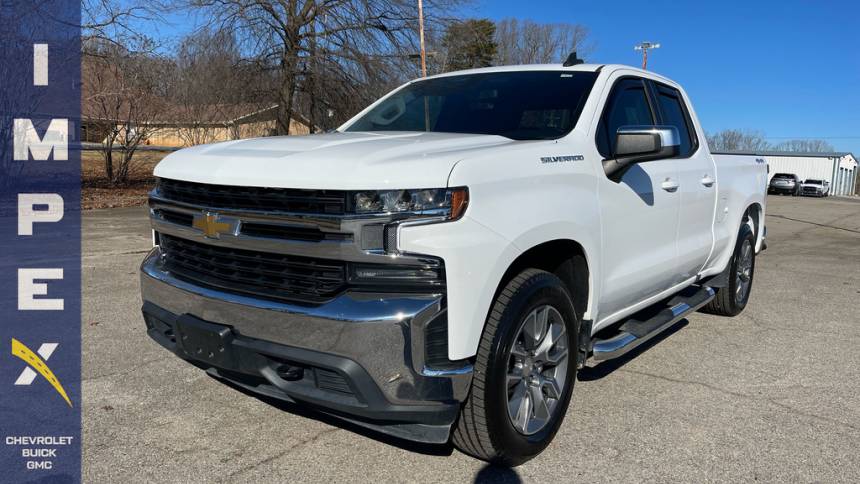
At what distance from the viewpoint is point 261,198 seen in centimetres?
281

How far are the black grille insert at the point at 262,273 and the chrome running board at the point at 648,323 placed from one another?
67.0 inches

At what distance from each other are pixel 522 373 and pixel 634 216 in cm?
126

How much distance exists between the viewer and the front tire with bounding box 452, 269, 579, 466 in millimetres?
2836

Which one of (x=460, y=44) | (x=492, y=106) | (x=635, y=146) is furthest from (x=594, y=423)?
(x=460, y=44)

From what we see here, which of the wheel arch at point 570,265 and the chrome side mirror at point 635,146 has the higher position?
the chrome side mirror at point 635,146

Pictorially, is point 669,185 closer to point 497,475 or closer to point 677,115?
point 677,115

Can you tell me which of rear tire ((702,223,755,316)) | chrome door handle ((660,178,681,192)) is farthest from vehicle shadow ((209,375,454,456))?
rear tire ((702,223,755,316))

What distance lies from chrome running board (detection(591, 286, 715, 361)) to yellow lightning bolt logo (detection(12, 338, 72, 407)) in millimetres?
2963

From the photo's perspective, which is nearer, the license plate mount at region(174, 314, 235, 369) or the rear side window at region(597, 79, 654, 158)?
the license plate mount at region(174, 314, 235, 369)

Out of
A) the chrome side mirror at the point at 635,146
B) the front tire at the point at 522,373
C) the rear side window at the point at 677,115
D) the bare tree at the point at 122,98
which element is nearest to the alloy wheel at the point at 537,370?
the front tire at the point at 522,373

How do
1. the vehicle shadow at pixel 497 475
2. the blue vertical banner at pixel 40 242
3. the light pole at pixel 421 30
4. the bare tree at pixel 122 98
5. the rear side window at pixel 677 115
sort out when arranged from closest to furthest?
the vehicle shadow at pixel 497 475 < the blue vertical banner at pixel 40 242 < the rear side window at pixel 677 115 < the bare tree at pixel 122 98 < the light pole at pixel 421 30

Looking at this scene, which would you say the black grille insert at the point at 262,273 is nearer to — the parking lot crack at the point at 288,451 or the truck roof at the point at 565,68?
the parking lot crack at the point at 288,451

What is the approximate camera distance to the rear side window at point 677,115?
4863 mm

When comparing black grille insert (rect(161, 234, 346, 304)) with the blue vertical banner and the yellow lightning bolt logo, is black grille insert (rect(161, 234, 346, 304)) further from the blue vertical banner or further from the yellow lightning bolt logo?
the yellow lightning bolt logo
